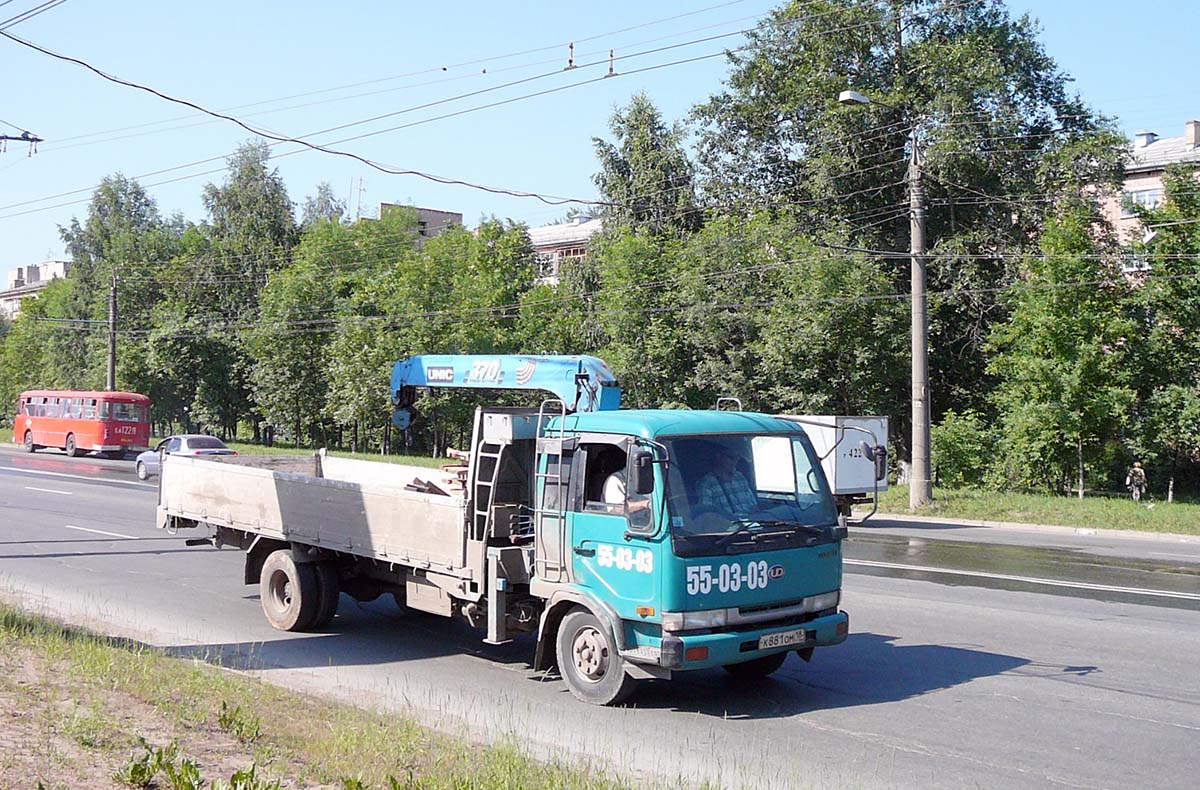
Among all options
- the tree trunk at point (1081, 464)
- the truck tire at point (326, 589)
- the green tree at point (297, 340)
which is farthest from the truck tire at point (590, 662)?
the green tree at point (297, 340)

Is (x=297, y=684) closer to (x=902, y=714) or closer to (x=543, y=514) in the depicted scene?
(x=543, y=514)

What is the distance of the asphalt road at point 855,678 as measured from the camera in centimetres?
681

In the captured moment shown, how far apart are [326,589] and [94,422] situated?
41.4 m

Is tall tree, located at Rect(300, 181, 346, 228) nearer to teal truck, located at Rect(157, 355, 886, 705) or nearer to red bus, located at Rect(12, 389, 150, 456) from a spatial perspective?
red bus, located at Rect(12, 389, 150, 456)

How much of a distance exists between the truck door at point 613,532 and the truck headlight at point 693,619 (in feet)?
0.62

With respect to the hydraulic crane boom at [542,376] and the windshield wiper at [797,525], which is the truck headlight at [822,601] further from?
the hydraulic crane boom at [542,376]

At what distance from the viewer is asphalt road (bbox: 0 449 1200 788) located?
22.3 ft

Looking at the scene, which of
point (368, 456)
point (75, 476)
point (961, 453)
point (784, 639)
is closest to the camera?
point (784, 639)

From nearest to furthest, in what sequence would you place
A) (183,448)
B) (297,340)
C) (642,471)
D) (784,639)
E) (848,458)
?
(642,471)
(784,639)
(848,458)
(183,448)
(297,340)

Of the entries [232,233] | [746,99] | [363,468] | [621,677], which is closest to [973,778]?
[621,677]

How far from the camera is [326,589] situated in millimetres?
10570

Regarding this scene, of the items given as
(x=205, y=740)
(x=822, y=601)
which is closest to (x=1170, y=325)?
(x=822, y=601)

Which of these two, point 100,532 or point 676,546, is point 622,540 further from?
point 100,532

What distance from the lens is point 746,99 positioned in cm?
4278
